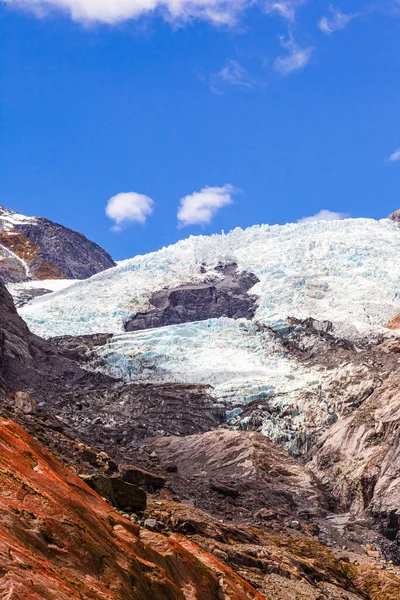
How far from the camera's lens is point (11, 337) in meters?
51.3

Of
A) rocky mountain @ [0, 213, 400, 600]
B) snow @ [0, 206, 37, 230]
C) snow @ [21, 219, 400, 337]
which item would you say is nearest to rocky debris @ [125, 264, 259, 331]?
rocky mountain @ [0, 213, 400, 600]

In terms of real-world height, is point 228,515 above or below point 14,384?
below

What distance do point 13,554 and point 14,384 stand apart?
40980 mm

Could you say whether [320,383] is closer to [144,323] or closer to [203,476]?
[203,476]

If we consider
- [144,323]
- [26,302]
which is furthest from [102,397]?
[26,302]

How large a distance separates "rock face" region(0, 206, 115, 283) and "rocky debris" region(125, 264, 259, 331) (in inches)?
2030

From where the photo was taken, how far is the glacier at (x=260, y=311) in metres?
47.4

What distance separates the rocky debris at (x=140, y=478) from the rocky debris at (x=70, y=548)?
12840 millimetres

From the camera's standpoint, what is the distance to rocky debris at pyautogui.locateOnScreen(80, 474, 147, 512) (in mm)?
15242

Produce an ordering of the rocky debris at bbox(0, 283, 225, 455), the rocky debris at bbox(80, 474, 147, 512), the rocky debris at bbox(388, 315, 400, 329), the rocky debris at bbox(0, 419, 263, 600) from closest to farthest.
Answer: the rocky debris at bbox(0, 419, 263, 600), the rocky debris at bbox(80, 474, 147, 512), the rocky debris at bbox(0, 283, 225, 455), the rocky debris at bbox(388, 315, 400, 329)

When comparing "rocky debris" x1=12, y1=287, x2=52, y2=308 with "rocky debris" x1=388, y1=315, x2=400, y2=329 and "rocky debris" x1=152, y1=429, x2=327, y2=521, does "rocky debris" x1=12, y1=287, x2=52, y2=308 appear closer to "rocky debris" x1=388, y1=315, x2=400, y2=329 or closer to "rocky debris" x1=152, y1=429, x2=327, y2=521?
"rocky debris" x1=388, y1=315, x2=400, y2=329

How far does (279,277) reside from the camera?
309 ft

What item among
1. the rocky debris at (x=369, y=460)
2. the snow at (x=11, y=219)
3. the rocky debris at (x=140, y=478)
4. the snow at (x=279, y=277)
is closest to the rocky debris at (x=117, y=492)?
the rocky debris at (x=140, y=478)

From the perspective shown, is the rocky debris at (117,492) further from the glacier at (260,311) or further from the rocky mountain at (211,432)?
the glacier at (260,311)
